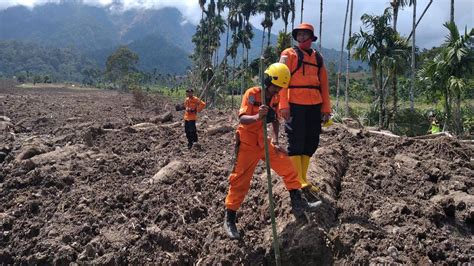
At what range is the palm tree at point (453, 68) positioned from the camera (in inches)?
619

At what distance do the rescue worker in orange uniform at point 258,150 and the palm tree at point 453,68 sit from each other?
12508 mm

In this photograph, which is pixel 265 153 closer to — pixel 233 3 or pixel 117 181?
pixel 117 181

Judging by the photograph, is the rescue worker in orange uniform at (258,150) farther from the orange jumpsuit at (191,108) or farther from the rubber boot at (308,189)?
the orange jumpsuit at (191,108)

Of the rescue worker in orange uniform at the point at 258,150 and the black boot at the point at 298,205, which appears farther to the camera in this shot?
the black boot at the point at 298,205

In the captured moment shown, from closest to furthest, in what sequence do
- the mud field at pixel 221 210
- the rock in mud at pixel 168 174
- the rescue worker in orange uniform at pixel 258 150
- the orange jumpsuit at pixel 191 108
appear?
the mud field at pixel 221 210
the rescue worker in orange uniform at pixel 258 150
the rock in mud at pixel 168 174
the orange jumpsuit at pixel 191 108

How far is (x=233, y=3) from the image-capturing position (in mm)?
47469

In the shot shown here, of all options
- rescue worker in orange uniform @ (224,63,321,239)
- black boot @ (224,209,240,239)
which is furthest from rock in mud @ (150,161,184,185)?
rescue worker in orange uniform @ (224,63,321,239)

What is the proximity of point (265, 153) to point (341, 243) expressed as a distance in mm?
1189

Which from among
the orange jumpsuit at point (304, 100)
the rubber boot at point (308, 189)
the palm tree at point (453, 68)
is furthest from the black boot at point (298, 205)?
Result: the palm tree at point (453, 68)

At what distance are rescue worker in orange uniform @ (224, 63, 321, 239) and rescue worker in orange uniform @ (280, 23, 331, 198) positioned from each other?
0.32 metres

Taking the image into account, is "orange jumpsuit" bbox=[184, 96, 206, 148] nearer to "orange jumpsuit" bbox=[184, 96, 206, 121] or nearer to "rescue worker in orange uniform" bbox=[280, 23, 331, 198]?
"orange jumpsuit" bbox=[184, 96, 206, 121]

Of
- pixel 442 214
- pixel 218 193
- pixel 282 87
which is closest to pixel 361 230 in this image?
pixel 442 214

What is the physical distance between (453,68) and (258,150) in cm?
1367

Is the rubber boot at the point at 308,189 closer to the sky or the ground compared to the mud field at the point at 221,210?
closer to the sky
